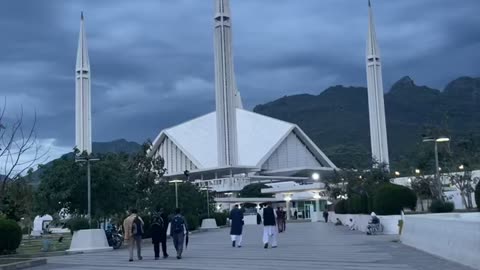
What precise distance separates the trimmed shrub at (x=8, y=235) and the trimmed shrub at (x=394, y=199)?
42.6 feet

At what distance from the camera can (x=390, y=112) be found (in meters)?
166

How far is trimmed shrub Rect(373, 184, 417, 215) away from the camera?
23406mm

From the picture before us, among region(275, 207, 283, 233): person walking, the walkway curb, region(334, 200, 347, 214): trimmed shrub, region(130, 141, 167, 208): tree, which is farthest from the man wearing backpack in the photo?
region(130, 141, 167, 208): tree

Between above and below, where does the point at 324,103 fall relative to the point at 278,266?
above

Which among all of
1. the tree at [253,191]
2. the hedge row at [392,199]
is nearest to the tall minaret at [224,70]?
the tree at [253,191]

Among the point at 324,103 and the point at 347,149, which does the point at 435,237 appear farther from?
the point at 324,103

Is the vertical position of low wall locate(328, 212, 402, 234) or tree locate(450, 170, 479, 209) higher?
tree locate(450, 170, 479, 209)

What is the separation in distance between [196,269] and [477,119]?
141 m

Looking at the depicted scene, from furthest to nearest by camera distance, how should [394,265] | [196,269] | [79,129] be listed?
[79,129] < [196,269] < [394,265]

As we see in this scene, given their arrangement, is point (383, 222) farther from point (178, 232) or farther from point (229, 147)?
point (229, 147)

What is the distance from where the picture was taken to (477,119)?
143m

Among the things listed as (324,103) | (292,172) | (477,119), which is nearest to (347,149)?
(292,172)

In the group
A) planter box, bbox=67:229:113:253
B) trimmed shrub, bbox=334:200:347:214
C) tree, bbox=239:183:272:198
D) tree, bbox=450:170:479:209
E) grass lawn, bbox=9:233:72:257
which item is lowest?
grass lawn, bbox=9:233:72:257

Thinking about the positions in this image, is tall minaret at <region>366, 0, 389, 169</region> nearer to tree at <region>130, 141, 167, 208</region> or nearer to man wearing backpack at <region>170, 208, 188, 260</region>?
tree at <region>130, 141, 167, 208</region>
